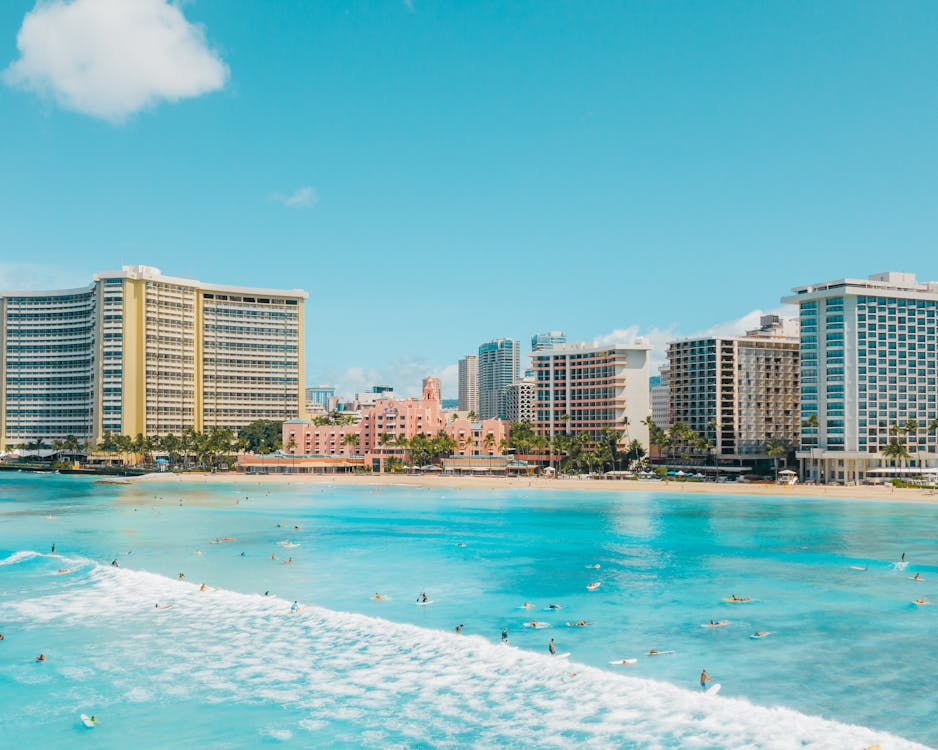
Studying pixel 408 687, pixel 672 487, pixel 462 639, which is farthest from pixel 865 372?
pixel 408 687

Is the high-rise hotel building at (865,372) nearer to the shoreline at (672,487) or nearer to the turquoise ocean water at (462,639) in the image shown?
the shoreline at (672,487)

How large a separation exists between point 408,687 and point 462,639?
7847 mm

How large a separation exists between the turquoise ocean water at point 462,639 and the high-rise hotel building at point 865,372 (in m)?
79.1

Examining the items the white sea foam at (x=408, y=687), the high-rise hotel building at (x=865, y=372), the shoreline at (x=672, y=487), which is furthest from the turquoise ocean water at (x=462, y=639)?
the high-rise hotel building at (x=865, y=372)

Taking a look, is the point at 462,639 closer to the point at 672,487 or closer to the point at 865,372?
the point at 672,487

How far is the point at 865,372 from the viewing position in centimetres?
17525

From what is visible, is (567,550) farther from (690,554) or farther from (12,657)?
(12,657)

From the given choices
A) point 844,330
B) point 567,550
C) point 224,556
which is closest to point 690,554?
point 567,550

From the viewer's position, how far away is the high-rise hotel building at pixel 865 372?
17400 cm

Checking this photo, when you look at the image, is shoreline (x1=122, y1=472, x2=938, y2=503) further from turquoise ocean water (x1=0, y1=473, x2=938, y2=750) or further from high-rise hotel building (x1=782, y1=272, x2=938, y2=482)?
turquoise ocean water (x1=0, y1=473, x2=938, y2=750)

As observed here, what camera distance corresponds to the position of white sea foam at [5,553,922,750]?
36.7 m

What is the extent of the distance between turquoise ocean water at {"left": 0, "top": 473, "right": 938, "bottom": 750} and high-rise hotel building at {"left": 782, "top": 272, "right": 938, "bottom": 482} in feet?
260

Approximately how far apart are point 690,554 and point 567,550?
11.4 metres

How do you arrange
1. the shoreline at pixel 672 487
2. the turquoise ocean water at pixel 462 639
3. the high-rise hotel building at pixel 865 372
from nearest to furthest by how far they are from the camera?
1. the turquoise ocean water at pixel 462 639
2. the shoreline at pixel 672 487
3. the high-rise hotel building at pixel 865 372
